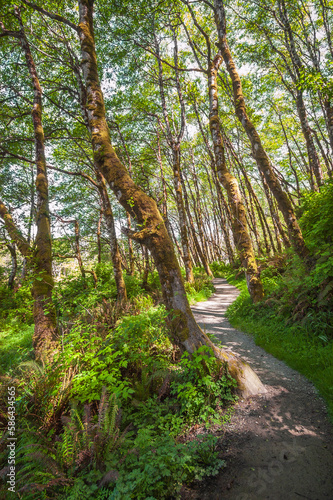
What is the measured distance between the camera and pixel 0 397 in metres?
2.98

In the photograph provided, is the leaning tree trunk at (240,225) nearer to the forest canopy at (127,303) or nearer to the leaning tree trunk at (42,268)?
the forest canopy at (127,303)

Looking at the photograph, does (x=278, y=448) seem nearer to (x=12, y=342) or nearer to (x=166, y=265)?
(x=166, y=265)

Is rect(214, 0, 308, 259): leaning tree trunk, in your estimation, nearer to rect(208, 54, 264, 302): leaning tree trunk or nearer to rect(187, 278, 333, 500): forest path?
rect(208, 54, 264, 302): leaning tree trunk

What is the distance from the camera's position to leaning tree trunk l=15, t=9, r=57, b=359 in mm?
4277

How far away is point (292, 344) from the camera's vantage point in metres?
3.95

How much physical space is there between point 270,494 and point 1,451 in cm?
290

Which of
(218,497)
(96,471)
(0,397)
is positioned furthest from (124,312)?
(218,497)

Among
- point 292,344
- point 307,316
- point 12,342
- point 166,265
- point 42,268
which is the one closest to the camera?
point 166,265

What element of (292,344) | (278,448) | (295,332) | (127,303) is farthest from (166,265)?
(127,303)

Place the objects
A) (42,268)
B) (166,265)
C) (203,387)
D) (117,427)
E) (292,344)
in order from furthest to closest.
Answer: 1. (42,268)
2. (292,344)
3. (166,265)
4. (203,387)
5. (117,427)

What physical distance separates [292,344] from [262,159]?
16.3 ft

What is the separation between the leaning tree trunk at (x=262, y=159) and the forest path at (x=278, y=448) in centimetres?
336

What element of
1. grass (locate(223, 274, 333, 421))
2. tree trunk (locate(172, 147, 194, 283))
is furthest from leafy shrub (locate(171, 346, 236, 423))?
tree trunk (locate(172, 147, 194, 283))

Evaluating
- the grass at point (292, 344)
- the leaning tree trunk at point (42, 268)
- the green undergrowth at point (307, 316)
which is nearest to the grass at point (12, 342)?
the leaning tree trunk at point (42, 268)
